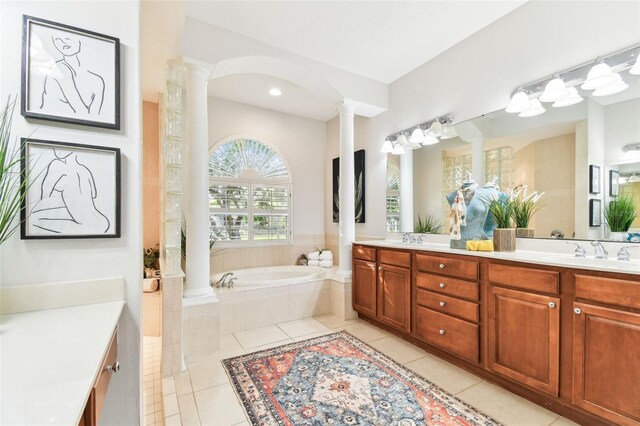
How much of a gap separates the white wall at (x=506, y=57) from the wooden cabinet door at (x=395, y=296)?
964 millimetres

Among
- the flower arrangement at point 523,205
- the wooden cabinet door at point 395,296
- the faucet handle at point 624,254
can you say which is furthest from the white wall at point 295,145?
the faucet handle at point 624,254

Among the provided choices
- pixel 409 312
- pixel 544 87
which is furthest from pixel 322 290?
pixel 544 87

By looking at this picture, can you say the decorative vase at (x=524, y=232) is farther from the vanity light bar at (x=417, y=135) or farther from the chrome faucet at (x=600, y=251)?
the vanity light bar at (x=417, y=135)

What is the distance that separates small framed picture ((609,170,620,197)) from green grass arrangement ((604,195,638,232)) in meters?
0.04

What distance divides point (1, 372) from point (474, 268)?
2.30 metres

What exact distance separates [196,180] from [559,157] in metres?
2.84

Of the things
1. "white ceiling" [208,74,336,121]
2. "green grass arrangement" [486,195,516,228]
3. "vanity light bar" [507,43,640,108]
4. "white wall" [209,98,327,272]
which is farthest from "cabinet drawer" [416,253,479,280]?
"white ceiling" [208,74,336,121]

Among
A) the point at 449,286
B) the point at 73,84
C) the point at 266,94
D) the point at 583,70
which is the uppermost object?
the point at 266,94

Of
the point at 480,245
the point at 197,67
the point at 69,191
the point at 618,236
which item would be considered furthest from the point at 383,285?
the point at 197,67

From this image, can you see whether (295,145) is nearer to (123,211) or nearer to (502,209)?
(502,209)

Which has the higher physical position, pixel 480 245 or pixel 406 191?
pixel 406 191

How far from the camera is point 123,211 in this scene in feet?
4.42

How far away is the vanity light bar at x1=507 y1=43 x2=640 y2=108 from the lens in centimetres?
172

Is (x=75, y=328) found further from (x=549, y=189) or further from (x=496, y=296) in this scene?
(x=549, y=189)
